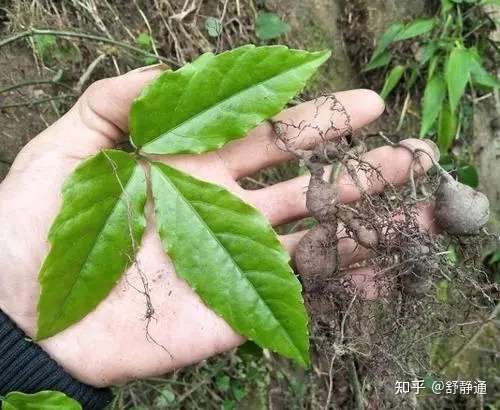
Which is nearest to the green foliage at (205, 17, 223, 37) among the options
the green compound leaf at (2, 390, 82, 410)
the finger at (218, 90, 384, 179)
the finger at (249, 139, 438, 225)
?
the finger at (218, 90, 384, 179)

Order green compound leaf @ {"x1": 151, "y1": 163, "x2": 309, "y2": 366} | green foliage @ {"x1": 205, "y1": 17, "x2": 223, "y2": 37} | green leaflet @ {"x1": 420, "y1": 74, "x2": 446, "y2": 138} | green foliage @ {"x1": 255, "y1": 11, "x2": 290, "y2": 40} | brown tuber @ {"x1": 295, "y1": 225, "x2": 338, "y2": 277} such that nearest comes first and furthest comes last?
green compound leaf @ {"x1": 151, "y1": 163, "x2": 309, "y2": 366}, brown tuber @ {"x1": 295, "y1": 225, "x2": 338, "y2": 277}, green foliage @ {"x1": 205, "y1": 17, "x2": 223, "y2": 37}, green foliage @ {"x1": 255, "y1": 11, "x2": 290, "y2": 40}, green leaflet @ {"x1": 420, "y1": 74, "x2": 446, "y2": 138}

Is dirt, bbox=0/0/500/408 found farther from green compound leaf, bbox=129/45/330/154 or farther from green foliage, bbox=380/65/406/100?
green compound leaf, bbox=129/45/330/154

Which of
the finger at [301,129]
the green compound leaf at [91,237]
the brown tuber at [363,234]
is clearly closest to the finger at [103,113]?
the green compound leaf at [91,237]

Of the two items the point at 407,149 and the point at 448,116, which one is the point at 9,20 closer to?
the point at 407,149

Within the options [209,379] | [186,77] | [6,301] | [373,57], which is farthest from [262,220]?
[373,57]

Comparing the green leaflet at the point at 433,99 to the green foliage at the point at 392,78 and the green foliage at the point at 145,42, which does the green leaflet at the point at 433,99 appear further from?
the green foliage at the point at 145,42

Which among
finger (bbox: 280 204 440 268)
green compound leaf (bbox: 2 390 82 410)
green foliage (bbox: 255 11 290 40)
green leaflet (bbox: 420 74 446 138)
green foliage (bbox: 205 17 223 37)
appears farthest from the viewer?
green leaflet (bbox: 420 74 446 138)

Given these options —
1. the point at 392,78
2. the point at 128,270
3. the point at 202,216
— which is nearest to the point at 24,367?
Answer: the point at 128,270
